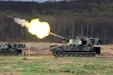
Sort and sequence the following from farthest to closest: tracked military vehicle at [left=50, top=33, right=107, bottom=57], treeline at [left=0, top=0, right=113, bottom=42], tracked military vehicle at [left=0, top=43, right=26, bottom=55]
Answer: treeline at [left=0, top=0, right=113, bottom=42], tracked military vehicle at [left=0, top=43, right=26, bottom=55], tracked military vehicle at [left=50, top=33, right=107, bottom=57]

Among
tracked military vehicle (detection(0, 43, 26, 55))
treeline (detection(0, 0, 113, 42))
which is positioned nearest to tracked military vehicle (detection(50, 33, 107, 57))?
tracked military vehicle (detection(0, 43, 26, 55))

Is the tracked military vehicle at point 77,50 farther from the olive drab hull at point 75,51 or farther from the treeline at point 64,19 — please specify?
the treeline at point 64,19

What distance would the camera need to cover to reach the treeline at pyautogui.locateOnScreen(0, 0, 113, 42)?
100562 mm

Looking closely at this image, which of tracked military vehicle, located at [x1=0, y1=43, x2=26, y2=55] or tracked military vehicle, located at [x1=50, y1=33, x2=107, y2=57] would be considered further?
tracked military vehicle, located at [x1=0, y1=43, x2=26, y2=55]

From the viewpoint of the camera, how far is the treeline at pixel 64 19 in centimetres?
10056

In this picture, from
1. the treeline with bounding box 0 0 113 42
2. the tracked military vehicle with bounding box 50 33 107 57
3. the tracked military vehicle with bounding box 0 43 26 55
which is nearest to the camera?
the tracked military vehicle with bounding box 50 33 107 57

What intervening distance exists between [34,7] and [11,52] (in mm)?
77888

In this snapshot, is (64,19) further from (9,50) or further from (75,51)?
(75,51)

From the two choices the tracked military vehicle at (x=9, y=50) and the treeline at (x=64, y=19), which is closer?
the tracked military vehicle at (x=9, y=50)

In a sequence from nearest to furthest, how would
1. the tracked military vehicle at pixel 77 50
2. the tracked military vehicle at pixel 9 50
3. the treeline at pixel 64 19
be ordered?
the tracked military vehicle at pixel 77 50 < the tracked military vehicle at pixel 9 50 < the treeline at pixel 64 19

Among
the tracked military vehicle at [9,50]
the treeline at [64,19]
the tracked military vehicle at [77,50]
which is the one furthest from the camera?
the treeline at [64,19]

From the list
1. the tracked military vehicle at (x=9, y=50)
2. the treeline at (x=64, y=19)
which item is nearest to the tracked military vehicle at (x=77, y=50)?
the tracked military vehicle at (x=9, y=50)

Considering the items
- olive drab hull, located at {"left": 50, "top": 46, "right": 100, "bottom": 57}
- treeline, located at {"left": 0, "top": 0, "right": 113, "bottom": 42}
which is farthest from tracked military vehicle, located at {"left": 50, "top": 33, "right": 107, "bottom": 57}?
treeline, located at {"left": 0, "top": 0, "right": 113, "bottom": 42}

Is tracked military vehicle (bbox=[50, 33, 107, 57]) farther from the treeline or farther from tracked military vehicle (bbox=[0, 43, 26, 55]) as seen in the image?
the treeline
